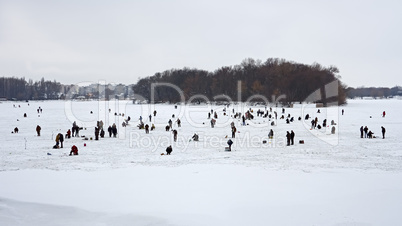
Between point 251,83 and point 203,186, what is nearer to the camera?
point 203,186

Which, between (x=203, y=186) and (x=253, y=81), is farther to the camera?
(x=253, y=81)

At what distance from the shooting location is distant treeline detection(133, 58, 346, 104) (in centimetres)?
8444

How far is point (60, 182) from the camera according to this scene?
12852 millimetres

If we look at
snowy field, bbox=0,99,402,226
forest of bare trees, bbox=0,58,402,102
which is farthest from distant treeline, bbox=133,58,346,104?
snowy field, bbox=0,99,402,226

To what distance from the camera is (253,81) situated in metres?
103

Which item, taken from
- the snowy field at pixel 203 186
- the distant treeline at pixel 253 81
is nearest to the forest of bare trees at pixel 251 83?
the distant treeline at pixel 253 81

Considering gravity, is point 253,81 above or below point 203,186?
above

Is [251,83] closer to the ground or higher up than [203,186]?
higher up

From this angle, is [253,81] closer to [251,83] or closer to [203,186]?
[251,83]

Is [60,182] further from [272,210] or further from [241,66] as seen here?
[241,66]

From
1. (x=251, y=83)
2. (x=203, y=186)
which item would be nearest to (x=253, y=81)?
(x=251, y=83)

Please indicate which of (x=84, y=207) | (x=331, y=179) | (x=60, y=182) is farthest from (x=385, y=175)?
(x=60, y=182)

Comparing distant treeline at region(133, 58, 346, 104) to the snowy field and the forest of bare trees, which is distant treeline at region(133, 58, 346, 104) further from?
the snowy field

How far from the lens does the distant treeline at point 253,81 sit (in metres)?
84.4
